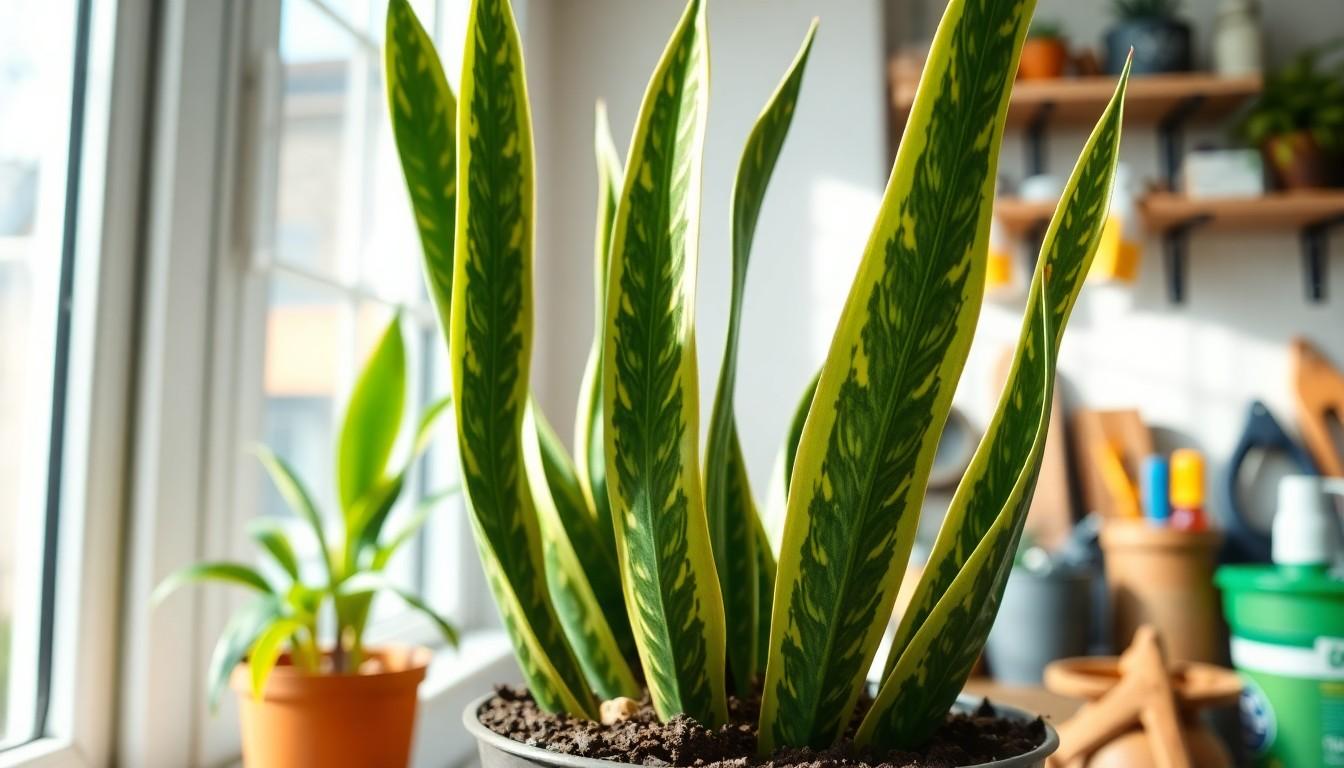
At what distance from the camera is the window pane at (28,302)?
23.7 inches

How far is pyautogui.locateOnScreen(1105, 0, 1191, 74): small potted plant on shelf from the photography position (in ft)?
4.85

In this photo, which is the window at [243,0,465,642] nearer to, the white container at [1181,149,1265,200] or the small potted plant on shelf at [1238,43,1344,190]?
the white container at [1181,149,1265,200]

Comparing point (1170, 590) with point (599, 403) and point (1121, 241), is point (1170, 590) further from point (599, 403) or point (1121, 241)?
point (599, 403)

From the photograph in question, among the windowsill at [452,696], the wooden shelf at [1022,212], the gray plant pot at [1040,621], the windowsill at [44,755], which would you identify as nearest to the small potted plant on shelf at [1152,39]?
the wooden shelf at [1022,212]

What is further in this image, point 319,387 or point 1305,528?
point 319,387

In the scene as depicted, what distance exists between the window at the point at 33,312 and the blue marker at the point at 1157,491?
3.98 ft

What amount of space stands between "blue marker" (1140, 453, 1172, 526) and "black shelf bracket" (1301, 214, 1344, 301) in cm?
49

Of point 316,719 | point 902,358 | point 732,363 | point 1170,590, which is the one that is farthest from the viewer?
point 1170,590

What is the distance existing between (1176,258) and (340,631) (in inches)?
55.3

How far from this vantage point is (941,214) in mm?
274

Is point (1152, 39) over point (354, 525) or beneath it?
over

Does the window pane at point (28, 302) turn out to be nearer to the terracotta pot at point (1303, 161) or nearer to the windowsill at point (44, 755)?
the windowsill at point (44, 755)

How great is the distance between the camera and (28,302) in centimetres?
65

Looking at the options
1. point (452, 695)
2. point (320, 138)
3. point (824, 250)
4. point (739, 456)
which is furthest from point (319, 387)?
point (739, 456)
